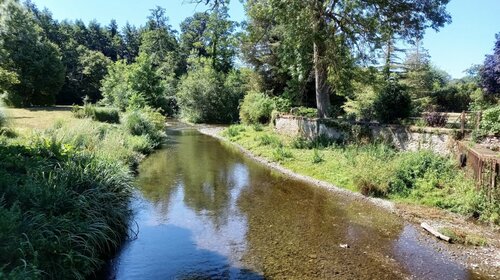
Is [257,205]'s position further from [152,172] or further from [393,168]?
[152,172]

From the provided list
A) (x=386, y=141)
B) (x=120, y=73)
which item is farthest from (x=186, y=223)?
(x=120, y=73)

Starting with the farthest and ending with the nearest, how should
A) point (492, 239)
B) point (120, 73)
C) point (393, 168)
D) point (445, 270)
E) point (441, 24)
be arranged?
1. point (120, 73)
2. point (441, 24)
3. point (393, 168)
4. point (492, 239)
5. point (445, 270)

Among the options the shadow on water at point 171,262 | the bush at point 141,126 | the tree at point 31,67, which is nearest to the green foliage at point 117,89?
the tree at point 31,67

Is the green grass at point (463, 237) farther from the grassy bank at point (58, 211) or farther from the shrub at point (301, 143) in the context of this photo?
the shrub at point (301, 143)

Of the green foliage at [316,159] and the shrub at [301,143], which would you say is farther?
the shrub at [301,143]

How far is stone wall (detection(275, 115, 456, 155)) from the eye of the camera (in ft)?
41.2

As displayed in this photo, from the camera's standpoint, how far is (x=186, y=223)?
9023 mm

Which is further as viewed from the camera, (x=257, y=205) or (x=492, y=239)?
(x=257, y=205)

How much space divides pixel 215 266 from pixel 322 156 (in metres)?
9.87

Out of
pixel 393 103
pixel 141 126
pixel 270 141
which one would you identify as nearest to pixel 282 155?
pixel 270 141

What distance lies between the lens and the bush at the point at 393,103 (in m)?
15.3

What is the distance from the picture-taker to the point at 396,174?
1138 cm

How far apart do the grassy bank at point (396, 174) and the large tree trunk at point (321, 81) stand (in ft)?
12.4

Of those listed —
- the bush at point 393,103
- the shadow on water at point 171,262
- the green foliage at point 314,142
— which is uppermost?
the bush at point 393,103
